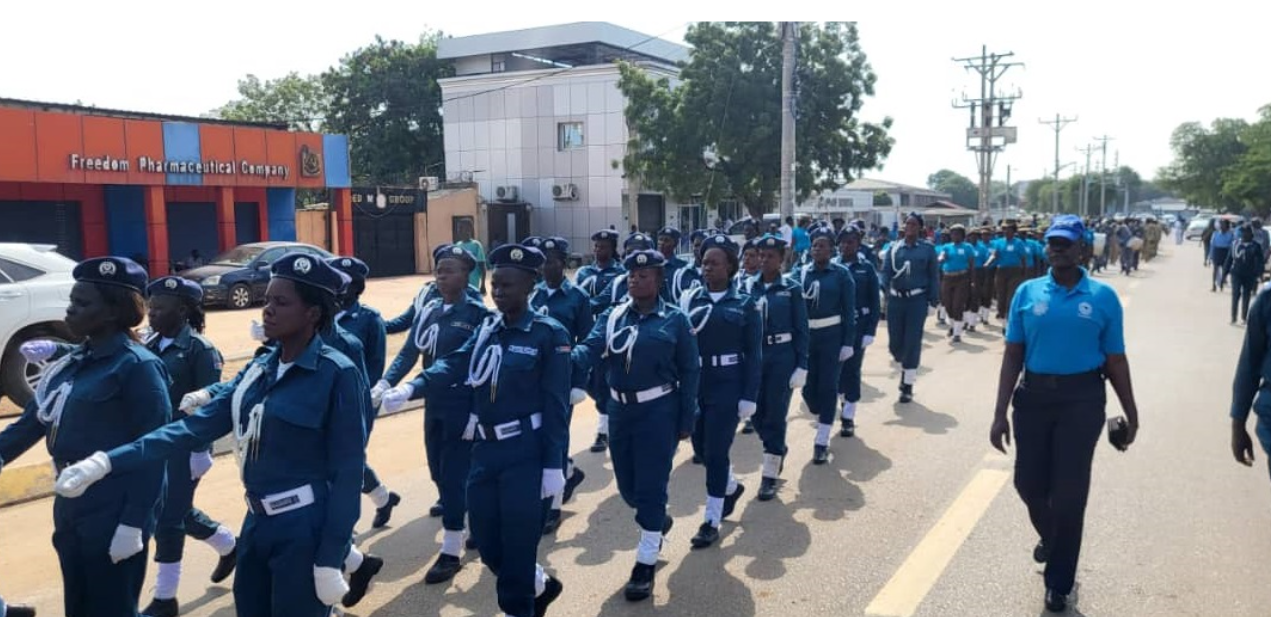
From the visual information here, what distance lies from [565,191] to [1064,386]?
1289 inches

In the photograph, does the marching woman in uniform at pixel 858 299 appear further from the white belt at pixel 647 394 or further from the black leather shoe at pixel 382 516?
the black leather shoe at pixel 382 516

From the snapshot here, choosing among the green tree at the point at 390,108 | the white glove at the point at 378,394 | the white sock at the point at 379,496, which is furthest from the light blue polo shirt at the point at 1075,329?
the green tree at the point at 390,108

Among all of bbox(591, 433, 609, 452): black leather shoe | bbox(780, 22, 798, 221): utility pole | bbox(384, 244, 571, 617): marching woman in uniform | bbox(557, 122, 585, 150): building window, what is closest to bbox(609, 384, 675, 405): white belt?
bbox(384, 244, 571, 617): marching woman in uniform

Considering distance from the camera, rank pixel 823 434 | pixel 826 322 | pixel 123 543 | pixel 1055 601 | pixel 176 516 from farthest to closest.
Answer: pixel 826 322, pixel 823 434, pixel 176 516, pixel 1055 601, pixel 123 543

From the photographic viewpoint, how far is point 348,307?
6004 millimetres

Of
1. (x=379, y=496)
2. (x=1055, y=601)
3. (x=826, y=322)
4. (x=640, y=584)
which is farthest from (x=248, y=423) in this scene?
(x=826, y=322)

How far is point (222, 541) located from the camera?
5.14m

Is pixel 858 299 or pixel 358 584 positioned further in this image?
pixel 858 299

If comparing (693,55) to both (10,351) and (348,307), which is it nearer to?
(10,351)

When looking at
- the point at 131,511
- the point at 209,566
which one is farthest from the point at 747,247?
the point at 131,511

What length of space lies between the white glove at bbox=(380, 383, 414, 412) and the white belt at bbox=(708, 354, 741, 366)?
2213mm

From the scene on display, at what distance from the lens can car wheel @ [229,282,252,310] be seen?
64.6ft

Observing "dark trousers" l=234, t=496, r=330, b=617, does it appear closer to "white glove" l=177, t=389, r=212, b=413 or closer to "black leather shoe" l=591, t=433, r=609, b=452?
"white glove" l=177, t=389, r=212, b=413

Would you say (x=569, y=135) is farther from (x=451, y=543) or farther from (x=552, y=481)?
(x=552, y=481)
